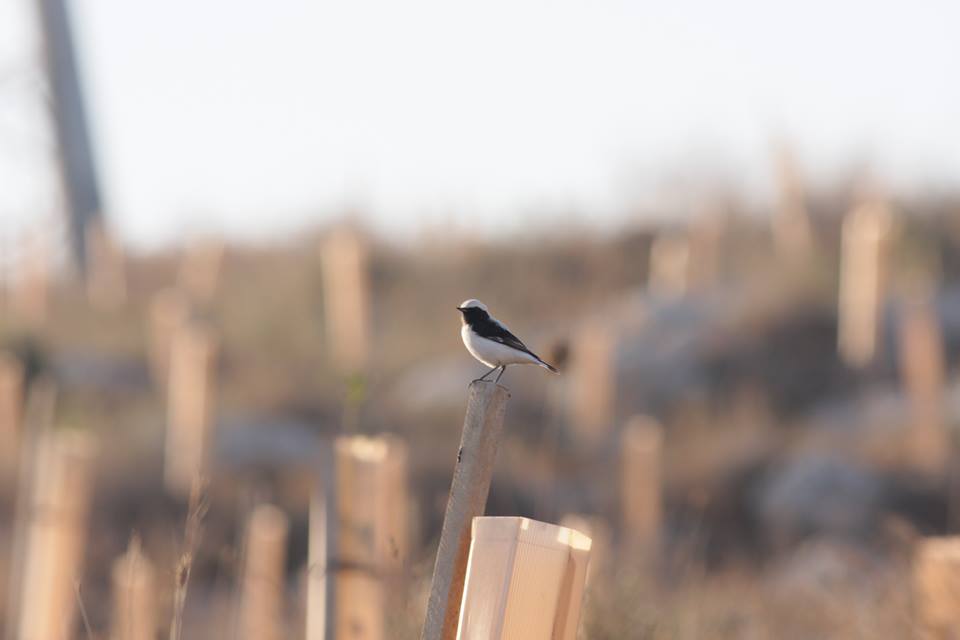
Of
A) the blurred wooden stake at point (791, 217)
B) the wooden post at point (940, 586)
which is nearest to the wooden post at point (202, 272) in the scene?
the blurred wooden stake at point (791, 217)

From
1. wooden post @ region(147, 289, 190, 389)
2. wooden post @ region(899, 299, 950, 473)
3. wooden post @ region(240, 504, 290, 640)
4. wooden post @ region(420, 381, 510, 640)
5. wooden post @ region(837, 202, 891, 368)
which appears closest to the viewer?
wooden post @ region(420, 381, 510, 640)

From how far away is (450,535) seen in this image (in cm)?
273

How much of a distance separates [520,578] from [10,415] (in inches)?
631

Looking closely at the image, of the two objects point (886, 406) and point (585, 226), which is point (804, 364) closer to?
point (886, 406)

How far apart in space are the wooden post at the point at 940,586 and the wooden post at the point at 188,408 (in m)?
11.6

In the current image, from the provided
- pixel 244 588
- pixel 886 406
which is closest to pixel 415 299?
pixel 886 406

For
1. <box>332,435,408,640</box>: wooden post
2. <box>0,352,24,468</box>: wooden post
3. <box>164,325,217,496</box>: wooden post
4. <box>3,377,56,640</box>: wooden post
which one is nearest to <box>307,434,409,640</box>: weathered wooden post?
<box>332,435,408,640</box>: wooden post

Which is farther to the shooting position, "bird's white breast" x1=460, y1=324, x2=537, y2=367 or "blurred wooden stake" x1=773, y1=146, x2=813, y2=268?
"blurred wooden stake" x1=773, y1=146, x2=813, y2=268

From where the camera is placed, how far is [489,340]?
10.1 feet

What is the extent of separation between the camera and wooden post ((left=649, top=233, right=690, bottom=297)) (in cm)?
2297

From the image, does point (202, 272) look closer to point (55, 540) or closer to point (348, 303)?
point (348, 303)

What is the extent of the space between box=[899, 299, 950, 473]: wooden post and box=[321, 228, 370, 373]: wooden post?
6.58 meters

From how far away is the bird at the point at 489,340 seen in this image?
308cm

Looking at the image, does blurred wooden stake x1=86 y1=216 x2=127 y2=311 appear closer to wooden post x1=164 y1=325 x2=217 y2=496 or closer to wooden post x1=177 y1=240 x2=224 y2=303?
wooden post x1=177 y1=240 x2=224 y2=303
